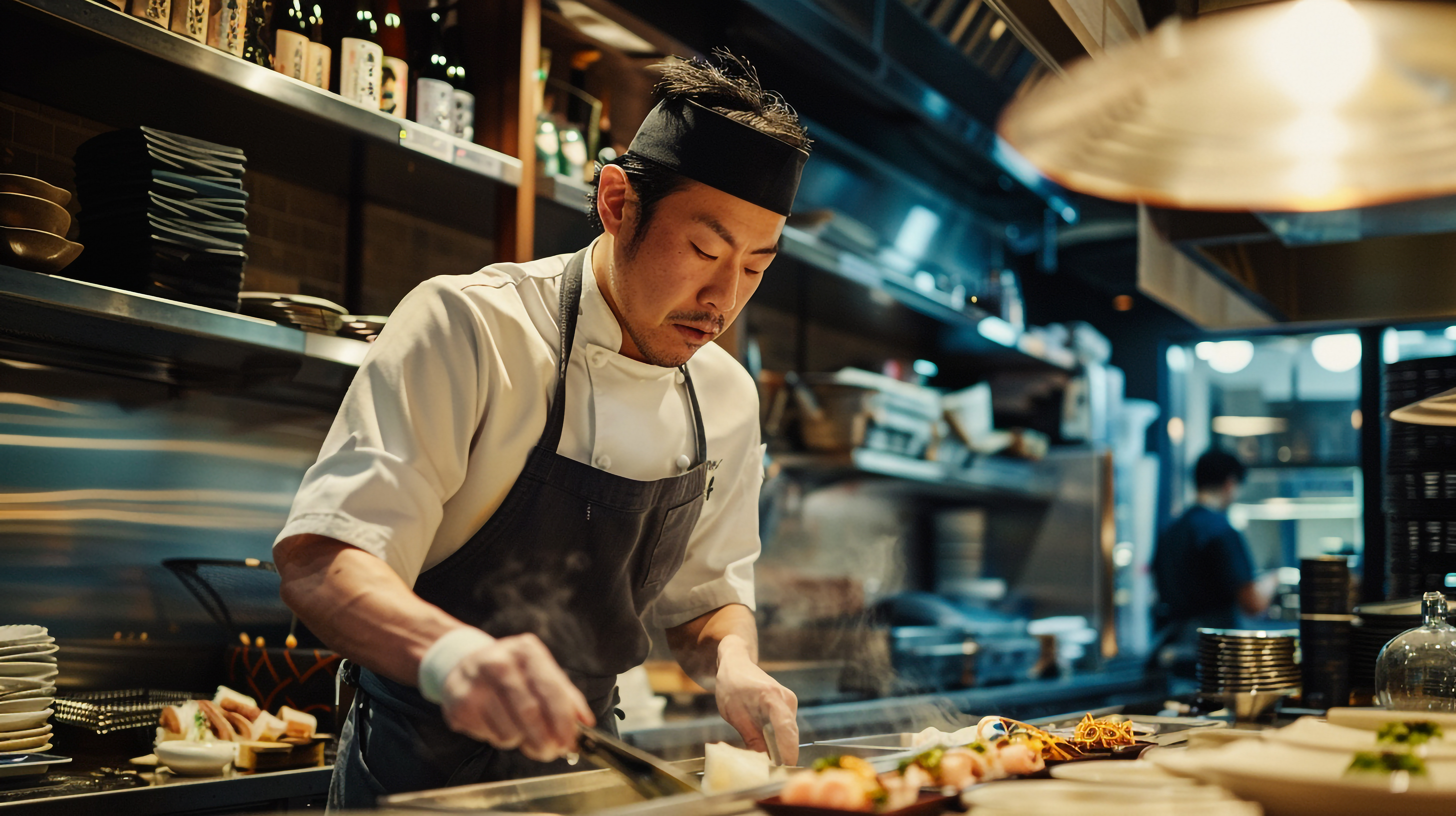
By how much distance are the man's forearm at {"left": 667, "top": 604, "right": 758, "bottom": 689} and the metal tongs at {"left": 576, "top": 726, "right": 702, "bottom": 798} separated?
602mm

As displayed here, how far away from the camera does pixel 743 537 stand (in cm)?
190

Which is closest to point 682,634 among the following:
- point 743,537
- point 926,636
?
point 743,537

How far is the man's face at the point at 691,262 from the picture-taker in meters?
1.62

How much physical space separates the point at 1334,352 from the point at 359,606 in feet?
24.0

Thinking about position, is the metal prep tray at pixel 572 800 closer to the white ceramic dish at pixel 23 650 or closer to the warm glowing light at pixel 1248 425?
the white ceramic dish at pixel 23 650

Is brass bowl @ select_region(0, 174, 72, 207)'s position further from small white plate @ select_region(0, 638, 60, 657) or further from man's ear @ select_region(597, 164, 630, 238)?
man's ear @ select_region(597, 164, 630, 238)

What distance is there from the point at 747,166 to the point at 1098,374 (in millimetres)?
4742

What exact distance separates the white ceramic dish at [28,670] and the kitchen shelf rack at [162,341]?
1.84 feet

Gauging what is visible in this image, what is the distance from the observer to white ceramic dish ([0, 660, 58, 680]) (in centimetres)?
188

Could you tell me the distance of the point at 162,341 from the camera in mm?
2143

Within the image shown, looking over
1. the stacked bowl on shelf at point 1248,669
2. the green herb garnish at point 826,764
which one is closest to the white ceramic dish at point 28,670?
the green herb garnish at point 826,764

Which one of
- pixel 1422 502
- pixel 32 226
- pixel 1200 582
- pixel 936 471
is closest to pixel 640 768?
pixel 32 226

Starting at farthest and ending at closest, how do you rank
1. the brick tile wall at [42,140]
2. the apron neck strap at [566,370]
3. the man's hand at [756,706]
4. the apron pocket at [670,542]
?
1. the brick tile wall at [42,140]
2. the apron pocket at [670,542]
3. the apron neck strap at [566,370]
4. the man's hand at [756,706]

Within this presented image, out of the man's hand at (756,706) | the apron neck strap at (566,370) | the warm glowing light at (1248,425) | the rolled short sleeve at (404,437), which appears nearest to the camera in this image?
the rolled short sleeve at (404,437)
